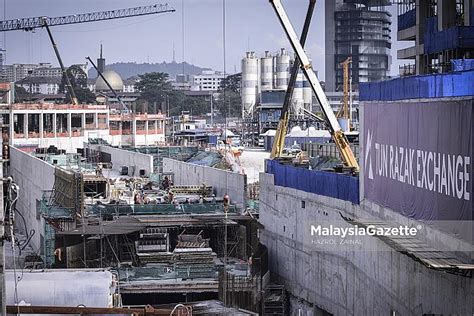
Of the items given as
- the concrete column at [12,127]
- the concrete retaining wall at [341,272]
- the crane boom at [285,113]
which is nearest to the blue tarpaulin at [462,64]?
the concrete retaining wall at [341,272]

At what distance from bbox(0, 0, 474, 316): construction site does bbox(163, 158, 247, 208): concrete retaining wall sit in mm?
110

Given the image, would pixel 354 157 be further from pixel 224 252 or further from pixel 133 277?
pixel 133 277

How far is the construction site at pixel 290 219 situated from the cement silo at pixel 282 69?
3379 inches

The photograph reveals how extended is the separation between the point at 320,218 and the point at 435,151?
34.3 ft

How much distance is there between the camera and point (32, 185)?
56.8 m

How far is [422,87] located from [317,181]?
33.4 ft

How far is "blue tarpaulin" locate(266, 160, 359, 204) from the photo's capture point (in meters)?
31.1

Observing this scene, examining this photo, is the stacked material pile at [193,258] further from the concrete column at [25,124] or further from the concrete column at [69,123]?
the concrete column at [69,123]

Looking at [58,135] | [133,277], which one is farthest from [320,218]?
[58,135]

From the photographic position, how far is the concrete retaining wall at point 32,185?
46744 mm

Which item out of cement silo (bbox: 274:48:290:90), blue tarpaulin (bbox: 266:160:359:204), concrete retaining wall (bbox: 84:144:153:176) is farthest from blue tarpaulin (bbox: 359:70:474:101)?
cement silo (bbox: 274:48:290:90)

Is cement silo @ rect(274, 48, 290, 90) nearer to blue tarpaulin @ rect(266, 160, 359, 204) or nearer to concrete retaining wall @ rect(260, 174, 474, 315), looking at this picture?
concrete retaining wall @ rect(260, 174, 474, 315)

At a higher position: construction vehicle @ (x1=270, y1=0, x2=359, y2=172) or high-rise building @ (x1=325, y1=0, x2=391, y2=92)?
high-rise building @ (x1=325, y1=0, x2=391, y2=92)

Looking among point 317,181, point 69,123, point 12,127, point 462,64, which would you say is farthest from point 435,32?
point 69,123
